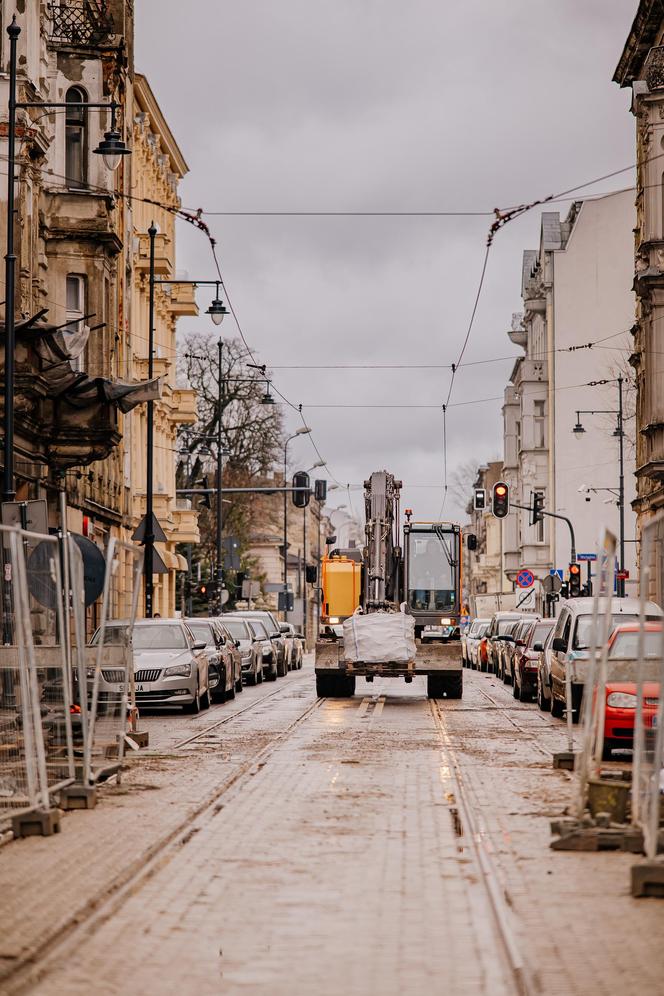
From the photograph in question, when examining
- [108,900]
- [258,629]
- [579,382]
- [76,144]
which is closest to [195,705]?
[258,629]

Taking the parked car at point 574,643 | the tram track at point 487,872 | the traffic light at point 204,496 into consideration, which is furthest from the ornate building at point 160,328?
the tram track at point 487,872

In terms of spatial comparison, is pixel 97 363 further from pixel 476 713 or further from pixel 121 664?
pixel 121 664

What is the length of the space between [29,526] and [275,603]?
83182 mm

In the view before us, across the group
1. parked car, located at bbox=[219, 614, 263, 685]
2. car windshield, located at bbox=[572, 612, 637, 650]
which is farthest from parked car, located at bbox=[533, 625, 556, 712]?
parked car, located at bbox=[219, 614, 263, 685]

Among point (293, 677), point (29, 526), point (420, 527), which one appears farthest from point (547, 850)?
point (293, 677)

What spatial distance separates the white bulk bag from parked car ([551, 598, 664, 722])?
334 centimetres

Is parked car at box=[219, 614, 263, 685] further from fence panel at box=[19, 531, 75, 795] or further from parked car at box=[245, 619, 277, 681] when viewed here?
fence panel at box=[19, 531, 75, 795]

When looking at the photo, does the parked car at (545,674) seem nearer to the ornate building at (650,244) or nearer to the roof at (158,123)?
the ornate building at (650,244)

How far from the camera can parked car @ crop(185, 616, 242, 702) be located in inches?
1287

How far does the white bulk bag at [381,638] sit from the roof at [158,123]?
31.0m

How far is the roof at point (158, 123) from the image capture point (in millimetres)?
59147

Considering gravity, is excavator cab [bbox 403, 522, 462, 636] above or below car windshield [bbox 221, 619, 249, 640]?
above

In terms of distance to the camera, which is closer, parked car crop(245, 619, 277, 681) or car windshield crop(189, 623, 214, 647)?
car windshield crop(189, 623, 214, 647)

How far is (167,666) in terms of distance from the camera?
28.6 metres
